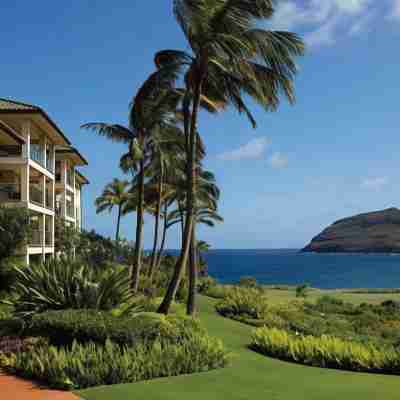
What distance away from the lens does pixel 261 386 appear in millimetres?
9117

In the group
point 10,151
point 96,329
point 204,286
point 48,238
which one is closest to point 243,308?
point 204,286

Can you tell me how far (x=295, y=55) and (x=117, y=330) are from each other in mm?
11007

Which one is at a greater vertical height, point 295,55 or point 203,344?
A: point 295,55

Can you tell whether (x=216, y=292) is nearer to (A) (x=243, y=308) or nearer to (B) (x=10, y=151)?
(A) (x=243, y=308)

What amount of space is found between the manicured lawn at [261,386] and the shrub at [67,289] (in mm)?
3822

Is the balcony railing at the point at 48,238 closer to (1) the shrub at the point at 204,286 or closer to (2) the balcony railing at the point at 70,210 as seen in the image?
(1) the shrub at the point at 204,286

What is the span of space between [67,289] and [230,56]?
8.54 meters

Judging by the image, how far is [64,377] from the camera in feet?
28.8

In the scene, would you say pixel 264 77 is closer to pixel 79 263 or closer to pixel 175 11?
pixel 175 11

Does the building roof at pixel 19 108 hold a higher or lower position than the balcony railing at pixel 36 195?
higher

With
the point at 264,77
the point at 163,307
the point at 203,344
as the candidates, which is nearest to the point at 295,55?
the point at 264,77

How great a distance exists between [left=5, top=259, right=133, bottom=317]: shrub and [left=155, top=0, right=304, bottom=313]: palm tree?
12.7ft

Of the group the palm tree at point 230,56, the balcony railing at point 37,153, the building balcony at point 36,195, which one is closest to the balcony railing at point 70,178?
the balcony railing at point 37,153

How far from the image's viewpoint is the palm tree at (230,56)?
17.3m
